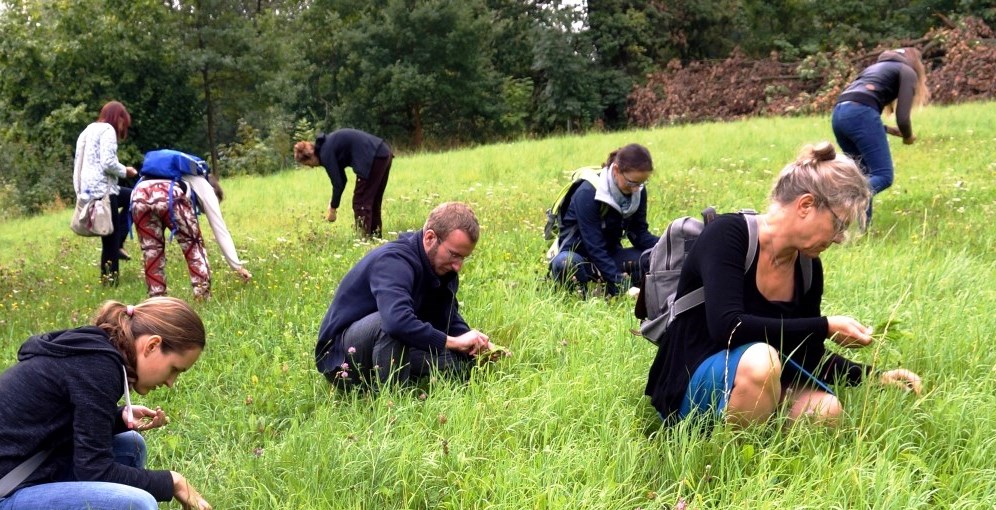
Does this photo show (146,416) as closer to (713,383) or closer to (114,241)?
(713,383)

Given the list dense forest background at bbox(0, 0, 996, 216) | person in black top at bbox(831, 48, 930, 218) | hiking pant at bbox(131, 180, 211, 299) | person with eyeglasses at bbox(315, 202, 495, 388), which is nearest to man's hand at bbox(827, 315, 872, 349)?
person with eyeglasses at bbox(315, 202, 495, 388)

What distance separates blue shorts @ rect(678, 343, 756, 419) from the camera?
290 centimetres

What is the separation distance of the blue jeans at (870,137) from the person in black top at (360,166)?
4.36m

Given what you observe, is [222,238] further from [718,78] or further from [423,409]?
[718,78]

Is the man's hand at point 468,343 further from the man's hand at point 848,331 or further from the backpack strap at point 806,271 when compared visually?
the man's hand at point 848,331

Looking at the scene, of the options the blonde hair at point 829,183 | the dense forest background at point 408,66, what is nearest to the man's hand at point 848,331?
the blonde hair at point 829,183

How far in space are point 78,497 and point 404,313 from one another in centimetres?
150

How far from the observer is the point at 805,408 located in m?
2.94

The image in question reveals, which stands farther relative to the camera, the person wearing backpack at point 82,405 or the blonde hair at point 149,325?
the blonde hair at point 149,325

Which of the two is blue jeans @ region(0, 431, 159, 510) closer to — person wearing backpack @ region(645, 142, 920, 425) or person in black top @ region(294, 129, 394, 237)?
person wearing backpack @ region(645, 142, 920, 425)

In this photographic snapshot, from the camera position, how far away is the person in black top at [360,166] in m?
8.19

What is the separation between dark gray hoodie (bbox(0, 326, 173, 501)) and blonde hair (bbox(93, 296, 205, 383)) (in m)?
0.04

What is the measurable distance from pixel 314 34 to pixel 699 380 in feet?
102

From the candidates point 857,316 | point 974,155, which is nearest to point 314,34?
point 974,155
